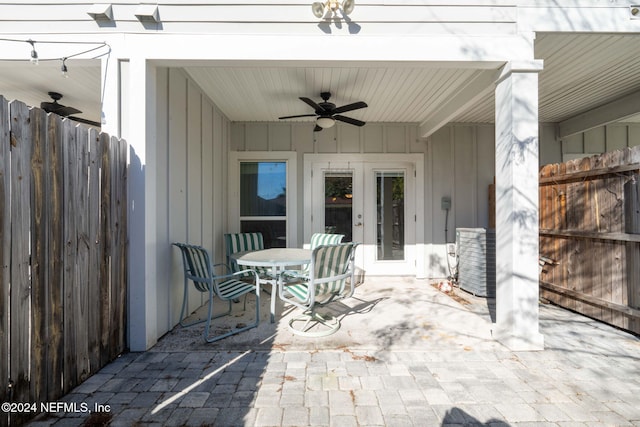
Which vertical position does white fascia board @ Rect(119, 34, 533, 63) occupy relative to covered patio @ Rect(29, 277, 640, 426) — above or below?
above

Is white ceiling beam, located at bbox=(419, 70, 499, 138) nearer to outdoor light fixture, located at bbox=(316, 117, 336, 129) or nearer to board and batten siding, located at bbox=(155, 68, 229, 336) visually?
outdoor light fixture, located at bbox=(316, 117, 336, 129)

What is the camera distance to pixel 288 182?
5.02 metres

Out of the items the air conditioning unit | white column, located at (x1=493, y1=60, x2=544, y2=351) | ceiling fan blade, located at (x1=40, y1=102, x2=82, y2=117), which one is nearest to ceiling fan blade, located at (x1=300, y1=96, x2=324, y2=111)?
white column, located at (x1=493, y1=60, x2=544, y2=351)

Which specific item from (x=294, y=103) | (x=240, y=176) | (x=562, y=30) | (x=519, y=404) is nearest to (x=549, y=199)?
(x=562, y=30)

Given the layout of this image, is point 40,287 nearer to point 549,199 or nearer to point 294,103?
point 294,103

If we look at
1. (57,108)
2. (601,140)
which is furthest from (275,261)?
(601,140)

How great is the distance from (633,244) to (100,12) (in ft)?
16.6

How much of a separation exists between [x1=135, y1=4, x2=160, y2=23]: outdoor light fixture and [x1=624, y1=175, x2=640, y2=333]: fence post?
14.6 feet

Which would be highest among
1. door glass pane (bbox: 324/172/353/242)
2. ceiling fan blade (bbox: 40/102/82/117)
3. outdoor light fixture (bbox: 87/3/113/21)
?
outdoor light fixture (bbox: 87/3/113/21)

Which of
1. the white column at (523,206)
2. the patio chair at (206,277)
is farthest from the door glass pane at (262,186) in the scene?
the white column at (523,206)

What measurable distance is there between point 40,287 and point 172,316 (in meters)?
1.41

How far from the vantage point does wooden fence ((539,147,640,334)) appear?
272 cm

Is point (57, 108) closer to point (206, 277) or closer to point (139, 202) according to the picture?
point (139, 202)

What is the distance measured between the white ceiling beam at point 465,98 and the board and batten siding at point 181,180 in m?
3.16
